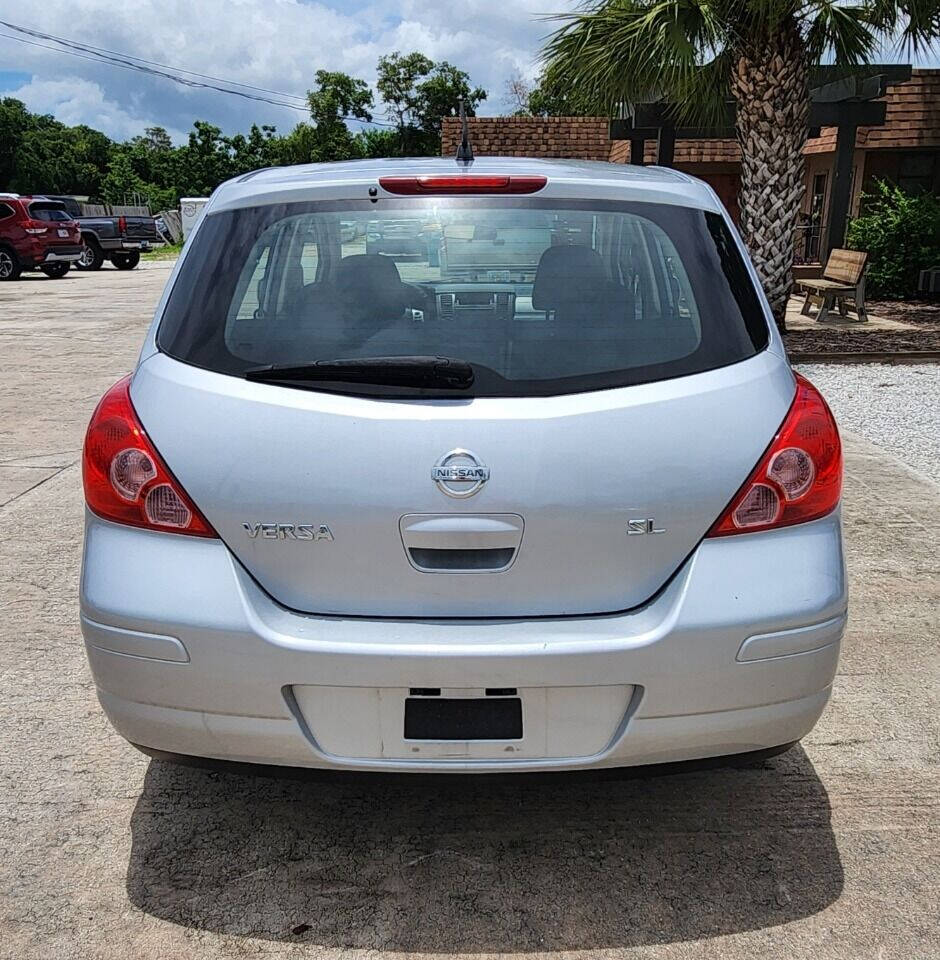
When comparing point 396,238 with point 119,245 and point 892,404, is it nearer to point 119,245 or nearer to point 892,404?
point 892,404

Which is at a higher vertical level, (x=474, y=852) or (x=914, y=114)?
(x=914, y=114)

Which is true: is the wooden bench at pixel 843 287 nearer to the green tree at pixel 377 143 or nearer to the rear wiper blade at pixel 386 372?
the rear wiper blade at pixel 386 372

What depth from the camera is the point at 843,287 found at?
44.7ft

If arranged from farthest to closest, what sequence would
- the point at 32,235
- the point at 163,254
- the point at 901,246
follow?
1. the point at 163,254
2. the point at 32,235
3. the point at 901,246

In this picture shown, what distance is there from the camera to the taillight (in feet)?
7.52

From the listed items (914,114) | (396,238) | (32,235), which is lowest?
(32,235)

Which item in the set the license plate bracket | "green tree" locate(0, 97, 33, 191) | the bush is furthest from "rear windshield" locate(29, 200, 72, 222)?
"green tree" locate(0, 97, 33, 191)

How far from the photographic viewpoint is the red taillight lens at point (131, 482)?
7.50 ft

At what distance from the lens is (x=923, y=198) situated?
697 inches

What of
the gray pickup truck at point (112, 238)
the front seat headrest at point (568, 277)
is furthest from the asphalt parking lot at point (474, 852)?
the gray pickup truck at point (112, 238)

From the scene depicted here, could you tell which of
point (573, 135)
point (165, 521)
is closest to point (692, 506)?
point (165, 521)

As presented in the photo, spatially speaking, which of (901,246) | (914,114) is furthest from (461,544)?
(914,114)

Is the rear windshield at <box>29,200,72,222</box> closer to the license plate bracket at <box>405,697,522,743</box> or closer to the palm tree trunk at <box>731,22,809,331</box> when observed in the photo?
the palm tree trunk at <box>731,22,809,331</box>

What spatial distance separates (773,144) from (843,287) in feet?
9.41
